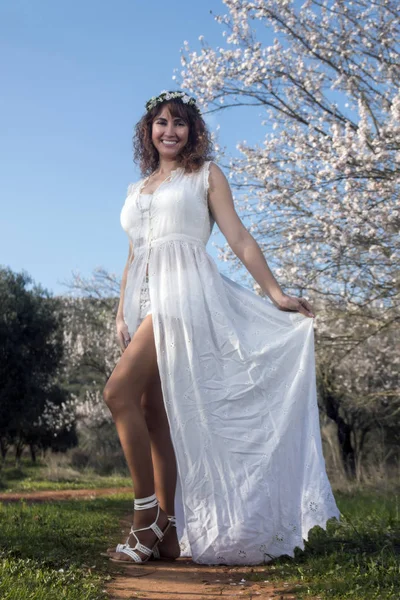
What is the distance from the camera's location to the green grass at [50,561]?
2629 mm

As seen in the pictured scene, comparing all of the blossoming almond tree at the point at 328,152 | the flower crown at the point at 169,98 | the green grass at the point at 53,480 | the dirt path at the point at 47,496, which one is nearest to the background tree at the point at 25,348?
the green grass at the point at 53,480

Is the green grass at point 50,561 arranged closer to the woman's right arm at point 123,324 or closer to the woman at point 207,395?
the woman at point 207,395

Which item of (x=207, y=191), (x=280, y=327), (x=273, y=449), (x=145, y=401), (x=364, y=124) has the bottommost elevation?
(x=273, y=449)

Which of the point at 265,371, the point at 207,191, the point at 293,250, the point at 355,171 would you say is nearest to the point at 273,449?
the point at 265,371

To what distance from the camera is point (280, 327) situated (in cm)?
360

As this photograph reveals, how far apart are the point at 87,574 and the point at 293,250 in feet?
19.7

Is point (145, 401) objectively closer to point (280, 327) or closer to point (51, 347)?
point (280, 327)

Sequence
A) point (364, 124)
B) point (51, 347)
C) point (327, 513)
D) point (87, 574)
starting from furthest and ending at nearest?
1. point (51, 347)
2. point (364, 124)
3. point (327, 513)
4. point (87, 574)

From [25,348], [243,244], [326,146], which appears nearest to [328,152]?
[326,146]

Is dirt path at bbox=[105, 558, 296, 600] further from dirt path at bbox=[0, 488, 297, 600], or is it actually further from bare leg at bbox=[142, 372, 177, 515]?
bare leg at bbox=[142, 372, 177, 515]

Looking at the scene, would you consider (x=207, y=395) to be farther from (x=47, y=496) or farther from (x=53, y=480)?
(x=53, y=480)

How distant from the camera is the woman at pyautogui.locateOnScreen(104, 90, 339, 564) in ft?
10.9

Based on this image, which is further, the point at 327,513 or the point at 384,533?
the point at 384,533

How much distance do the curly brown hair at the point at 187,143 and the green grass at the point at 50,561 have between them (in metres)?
2.15
